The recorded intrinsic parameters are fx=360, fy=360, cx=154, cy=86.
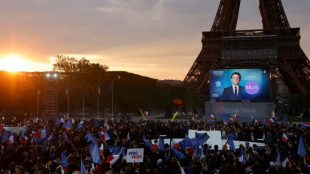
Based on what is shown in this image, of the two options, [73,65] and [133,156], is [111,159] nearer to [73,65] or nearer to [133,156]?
[133,156]

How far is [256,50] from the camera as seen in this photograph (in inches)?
2817

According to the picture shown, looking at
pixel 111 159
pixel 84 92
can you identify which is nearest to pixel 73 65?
pixel 84 92

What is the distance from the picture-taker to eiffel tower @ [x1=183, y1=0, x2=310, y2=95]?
220 feet

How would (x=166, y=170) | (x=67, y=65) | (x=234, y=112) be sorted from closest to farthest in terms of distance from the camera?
1. (x=166, y=170)
2. (x=234, y=112)
3. (x=67, y=65)

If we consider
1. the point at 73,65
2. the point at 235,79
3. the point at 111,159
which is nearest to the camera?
the point at 111,159

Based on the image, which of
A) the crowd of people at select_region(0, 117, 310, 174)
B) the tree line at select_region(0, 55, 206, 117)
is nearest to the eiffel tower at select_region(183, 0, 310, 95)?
the tree line at select_region(0, 55, 206, 117)

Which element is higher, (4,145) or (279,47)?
(279,47)

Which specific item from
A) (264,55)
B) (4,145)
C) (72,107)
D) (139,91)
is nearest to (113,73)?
(139,91)

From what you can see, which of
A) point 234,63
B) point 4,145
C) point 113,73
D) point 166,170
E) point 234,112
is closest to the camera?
point 166,170

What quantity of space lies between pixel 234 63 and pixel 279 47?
9.12 m

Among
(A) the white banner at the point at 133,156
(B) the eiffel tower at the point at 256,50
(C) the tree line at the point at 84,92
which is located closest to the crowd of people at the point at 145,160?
(A) the white banner at the point at 133,156

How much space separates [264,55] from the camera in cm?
7006

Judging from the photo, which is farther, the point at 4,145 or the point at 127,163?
the point at 4,145

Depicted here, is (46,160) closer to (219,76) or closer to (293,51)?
(219,76)
